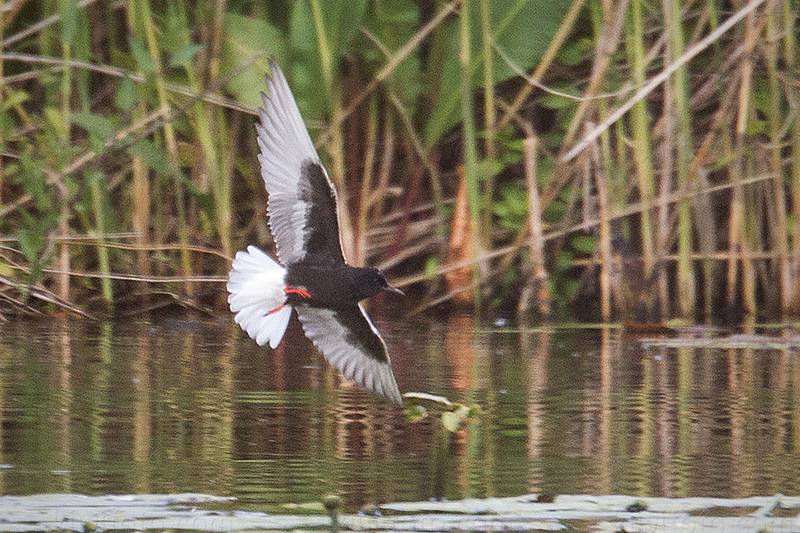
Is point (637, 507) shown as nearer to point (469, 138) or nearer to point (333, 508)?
point (333, 508)

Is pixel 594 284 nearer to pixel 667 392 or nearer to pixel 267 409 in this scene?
pixel 667 392

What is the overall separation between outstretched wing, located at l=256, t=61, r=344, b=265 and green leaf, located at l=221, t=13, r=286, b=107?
2.43 metres

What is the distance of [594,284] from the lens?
6.69m

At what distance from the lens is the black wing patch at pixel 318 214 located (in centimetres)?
389

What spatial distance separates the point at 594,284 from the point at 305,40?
1.99m

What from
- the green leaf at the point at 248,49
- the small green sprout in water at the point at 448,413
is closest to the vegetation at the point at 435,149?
the green leaf at the point at 248,49

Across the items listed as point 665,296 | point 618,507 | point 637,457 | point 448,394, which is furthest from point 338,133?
point 618,507

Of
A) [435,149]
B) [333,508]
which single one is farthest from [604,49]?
[333,508]

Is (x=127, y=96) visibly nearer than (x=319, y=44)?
Yes

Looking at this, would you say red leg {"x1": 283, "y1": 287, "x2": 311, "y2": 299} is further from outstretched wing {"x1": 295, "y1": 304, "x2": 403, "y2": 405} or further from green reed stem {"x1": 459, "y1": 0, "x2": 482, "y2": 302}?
green reed stem {"x1": 459, "y1": 0, "x2": 482, "y2": 302}

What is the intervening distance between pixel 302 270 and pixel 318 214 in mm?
183

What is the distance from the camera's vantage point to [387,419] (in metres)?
3.60

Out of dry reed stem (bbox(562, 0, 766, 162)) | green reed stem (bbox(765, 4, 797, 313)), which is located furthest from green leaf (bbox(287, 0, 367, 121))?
green reed stem (bbox(765, 4, 797, 313))

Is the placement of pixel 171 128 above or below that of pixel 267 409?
above
